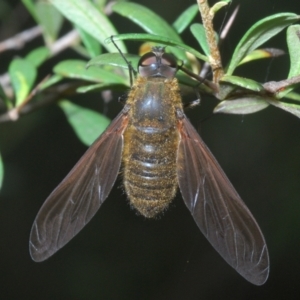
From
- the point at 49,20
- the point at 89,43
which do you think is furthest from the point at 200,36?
the point at 49,20

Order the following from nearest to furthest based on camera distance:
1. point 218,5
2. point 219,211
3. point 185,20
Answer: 1. point 218,5
2. point 219,211
3. point 185,20

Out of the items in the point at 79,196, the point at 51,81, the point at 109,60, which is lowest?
the point at 79,196

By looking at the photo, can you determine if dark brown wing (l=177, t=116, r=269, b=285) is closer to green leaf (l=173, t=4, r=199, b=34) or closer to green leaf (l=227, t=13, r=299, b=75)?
green leaf (l=173, t=4, r=199, b=34)

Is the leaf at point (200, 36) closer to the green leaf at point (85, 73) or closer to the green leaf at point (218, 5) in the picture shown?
the green leaf at point (218, 5)

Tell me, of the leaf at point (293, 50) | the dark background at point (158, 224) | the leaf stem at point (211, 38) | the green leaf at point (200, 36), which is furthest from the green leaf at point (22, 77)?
the dark background at point (158, 224)

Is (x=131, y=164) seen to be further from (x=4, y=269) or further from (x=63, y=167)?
(x=4, y=269)

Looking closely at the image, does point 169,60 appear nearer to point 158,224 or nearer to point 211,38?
point 211,38
